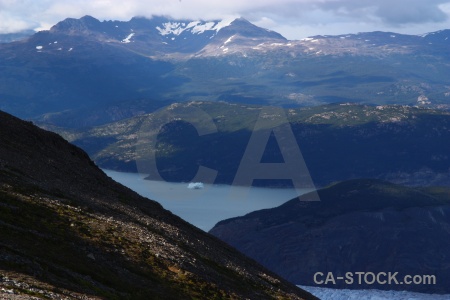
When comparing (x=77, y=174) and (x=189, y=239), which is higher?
(x=77, y=174)

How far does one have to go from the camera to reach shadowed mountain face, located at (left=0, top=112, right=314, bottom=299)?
48.6m

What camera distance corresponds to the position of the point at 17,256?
47719 mm

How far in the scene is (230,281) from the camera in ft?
247

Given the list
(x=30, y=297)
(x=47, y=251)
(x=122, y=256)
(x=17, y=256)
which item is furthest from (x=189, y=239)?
(x=30, y=297)

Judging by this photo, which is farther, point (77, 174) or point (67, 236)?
point (77, 174)

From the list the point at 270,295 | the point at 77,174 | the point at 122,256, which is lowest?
the point at 270,295

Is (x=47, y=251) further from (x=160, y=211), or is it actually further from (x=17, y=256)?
(x=160, y=211)

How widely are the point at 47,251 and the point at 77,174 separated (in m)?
49.3

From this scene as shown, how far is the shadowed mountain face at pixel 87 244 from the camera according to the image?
4862 cm

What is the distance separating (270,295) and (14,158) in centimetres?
3633

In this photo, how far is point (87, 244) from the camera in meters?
61.4

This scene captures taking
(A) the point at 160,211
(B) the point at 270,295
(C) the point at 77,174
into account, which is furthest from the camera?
(A) the point at 160,211

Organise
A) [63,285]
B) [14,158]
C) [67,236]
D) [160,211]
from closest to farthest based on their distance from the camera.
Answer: [63,285] < [67,236] < [14,158] < [160,211]

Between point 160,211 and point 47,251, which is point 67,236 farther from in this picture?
point 160,211
